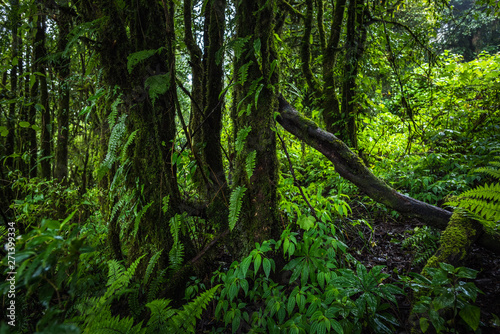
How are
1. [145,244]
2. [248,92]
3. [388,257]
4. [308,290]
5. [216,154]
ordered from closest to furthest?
[308,290], [248,92], [145,244], [388,257], [216,154]

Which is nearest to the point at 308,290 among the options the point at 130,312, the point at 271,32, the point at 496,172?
the point at 130,312

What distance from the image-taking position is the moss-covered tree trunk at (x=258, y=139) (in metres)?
2.73

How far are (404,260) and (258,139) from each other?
8.36 ft

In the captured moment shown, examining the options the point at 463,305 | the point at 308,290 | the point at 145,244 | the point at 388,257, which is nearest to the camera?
the point at 463,305

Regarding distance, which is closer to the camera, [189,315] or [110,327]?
[110,327]

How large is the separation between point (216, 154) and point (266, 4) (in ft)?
7.04

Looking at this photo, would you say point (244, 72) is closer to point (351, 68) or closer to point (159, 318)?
point (159, 318)

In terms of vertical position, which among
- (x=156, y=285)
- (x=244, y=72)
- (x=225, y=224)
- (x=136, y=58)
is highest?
(x=136, y=58)

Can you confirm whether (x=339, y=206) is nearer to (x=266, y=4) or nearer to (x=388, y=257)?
(x=388, y=257)

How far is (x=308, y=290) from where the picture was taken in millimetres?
2404

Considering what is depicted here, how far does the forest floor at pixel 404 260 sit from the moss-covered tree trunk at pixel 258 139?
136cm

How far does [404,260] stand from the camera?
324 cm

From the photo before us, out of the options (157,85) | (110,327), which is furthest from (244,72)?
(110,327)

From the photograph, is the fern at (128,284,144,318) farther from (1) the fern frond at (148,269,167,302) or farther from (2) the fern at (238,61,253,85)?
(2) the fern at (238,61,253,85)
